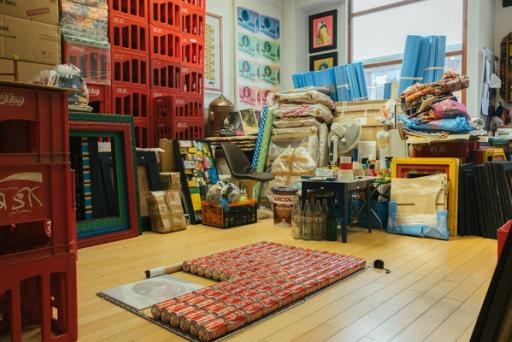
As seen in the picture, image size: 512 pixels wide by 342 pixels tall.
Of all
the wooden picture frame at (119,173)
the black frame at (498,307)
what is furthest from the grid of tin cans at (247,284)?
the wooden picture frame at (119,173)

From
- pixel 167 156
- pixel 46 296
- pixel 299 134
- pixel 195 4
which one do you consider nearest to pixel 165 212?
pixel 167 156

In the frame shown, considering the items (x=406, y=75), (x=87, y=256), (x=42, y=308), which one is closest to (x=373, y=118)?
(x=406, y=75)

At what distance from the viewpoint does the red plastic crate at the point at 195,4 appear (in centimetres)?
497

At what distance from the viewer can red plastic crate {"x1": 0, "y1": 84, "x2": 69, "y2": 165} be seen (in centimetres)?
150

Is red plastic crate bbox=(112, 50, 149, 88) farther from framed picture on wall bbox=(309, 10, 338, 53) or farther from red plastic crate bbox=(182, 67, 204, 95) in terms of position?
framed picture on wall bbox=(309, 10, 338, 53)

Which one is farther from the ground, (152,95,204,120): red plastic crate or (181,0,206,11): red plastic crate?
(181,0,206,11): red plastic crate

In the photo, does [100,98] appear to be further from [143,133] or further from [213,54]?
[213,54]

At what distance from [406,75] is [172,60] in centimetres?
292

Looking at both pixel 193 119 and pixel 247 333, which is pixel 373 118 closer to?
pixel 193 119

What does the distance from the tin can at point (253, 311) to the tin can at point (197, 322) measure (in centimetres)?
16

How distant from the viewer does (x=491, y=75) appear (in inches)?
233

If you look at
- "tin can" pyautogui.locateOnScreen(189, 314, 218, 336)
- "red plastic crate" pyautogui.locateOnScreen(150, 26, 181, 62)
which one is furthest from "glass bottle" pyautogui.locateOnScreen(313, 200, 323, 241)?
"red plastic crate" pyautogui.locateOnScreen(150, 26, 181, 62)

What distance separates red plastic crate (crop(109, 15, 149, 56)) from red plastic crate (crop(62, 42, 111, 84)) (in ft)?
0.76

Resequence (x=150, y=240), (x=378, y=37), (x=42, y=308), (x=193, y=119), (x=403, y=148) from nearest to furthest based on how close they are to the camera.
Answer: (x=42, y=308), (x=150, y=240), (x=403, y=148), (x=193, y=119), (x=378, y=37)
